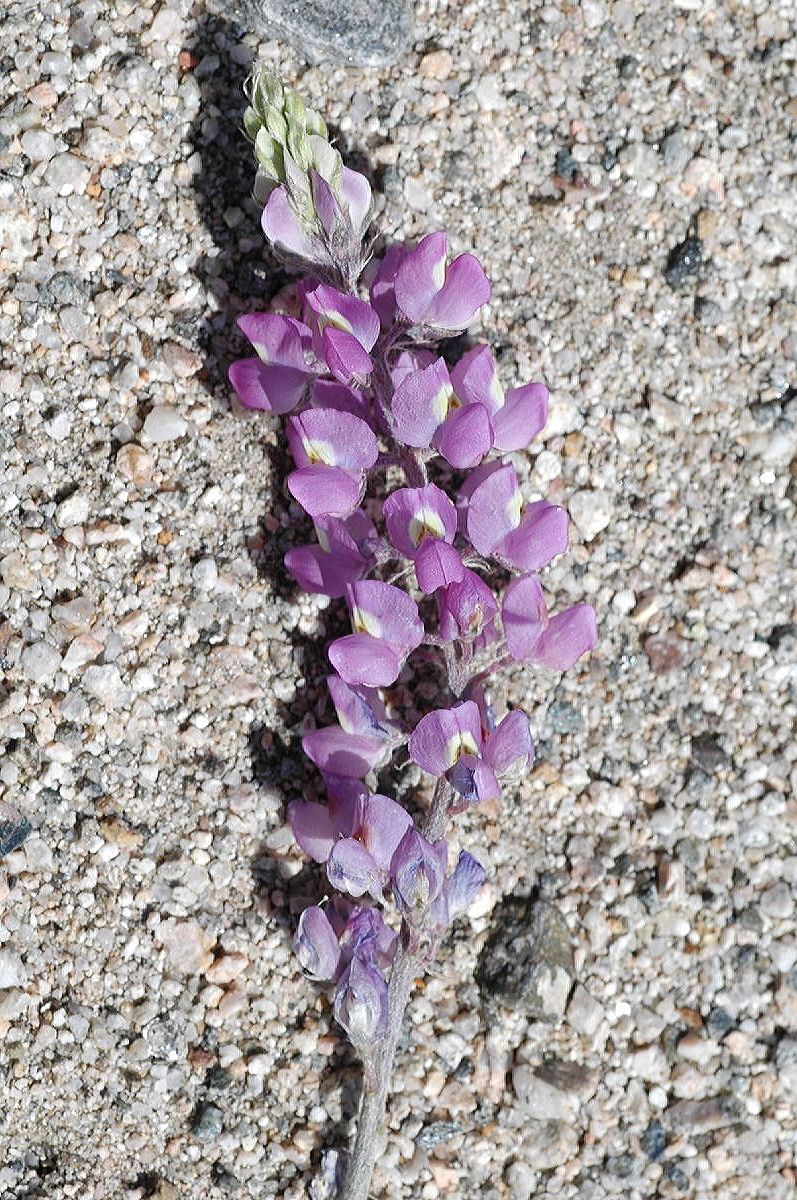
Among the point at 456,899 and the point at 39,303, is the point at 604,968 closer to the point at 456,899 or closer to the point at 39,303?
the point at 456,899

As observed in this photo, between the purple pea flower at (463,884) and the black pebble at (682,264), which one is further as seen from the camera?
the black pebble at (682,264)

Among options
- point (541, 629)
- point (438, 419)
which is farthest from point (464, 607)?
point (438, 419)

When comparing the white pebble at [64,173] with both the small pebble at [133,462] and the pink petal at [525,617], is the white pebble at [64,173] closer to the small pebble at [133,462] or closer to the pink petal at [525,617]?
the small pebble at [133,462]

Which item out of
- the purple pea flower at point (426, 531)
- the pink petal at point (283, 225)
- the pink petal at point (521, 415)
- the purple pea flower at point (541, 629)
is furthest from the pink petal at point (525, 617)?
the pink petal at point (283, 225)

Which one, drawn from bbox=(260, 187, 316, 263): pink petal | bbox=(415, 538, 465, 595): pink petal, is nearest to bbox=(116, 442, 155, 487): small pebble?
bbox=(260, 187, 316, 263): pink petal

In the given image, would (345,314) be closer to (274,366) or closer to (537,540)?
(274,366)

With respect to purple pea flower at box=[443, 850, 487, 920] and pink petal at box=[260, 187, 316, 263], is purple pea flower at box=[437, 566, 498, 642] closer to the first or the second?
purple pea flower at box=[443, 850, 487, 920]
